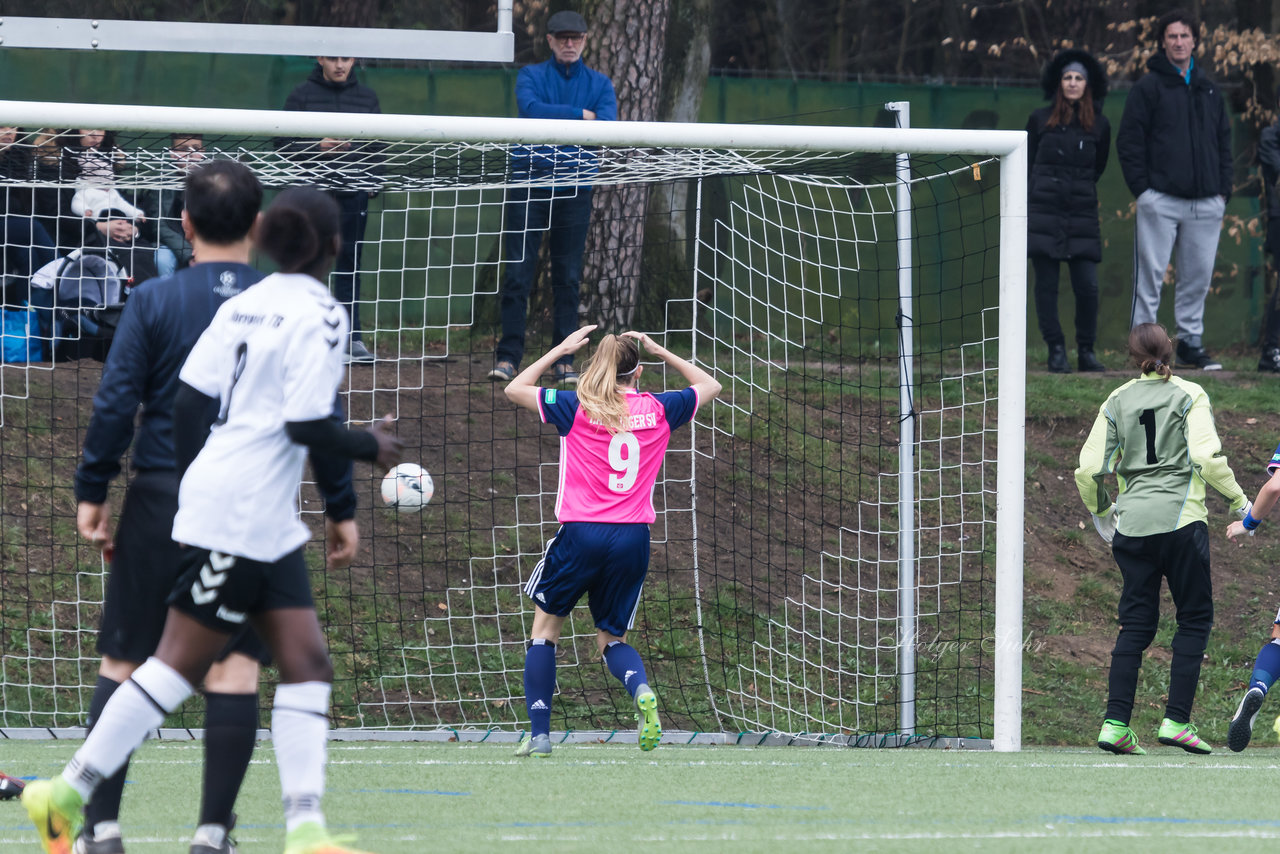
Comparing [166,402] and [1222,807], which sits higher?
[166,402]

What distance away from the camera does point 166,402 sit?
394 cm

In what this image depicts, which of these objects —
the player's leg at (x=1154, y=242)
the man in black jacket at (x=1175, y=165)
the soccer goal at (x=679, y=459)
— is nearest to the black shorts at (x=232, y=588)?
the soccer goal at (x=679, y=459)

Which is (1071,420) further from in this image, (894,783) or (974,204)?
(894,783)

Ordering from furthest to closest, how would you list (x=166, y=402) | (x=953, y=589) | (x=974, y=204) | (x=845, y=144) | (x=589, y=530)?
(x=974, y=204)
(x=953, y=589)
(x=845, y=144)
(x=589, y=530)
(x=166, y=402)

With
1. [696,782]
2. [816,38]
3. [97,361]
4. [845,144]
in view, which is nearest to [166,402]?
[696,782]

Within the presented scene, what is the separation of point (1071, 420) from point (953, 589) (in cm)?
Result: 220

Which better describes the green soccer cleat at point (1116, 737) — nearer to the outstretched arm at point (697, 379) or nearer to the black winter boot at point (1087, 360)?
the outstretched arm at point (697, 379)

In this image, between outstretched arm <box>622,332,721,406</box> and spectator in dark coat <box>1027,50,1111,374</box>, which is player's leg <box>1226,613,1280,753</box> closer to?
outstretched arm <box>622,332,721,406</box>

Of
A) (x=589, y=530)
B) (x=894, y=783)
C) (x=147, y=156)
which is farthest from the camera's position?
(x=147, y=156)

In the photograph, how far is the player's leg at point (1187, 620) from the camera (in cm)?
650

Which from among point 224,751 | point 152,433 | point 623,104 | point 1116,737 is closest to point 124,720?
point 224,751

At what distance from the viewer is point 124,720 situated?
3479mm

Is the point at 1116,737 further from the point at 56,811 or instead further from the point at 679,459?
the point at 56,811

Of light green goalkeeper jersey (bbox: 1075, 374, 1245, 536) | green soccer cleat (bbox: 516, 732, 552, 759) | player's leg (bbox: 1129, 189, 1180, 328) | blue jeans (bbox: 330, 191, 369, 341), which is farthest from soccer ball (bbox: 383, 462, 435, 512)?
player's leg (bbox: 1129, 189, 1180, 328)
